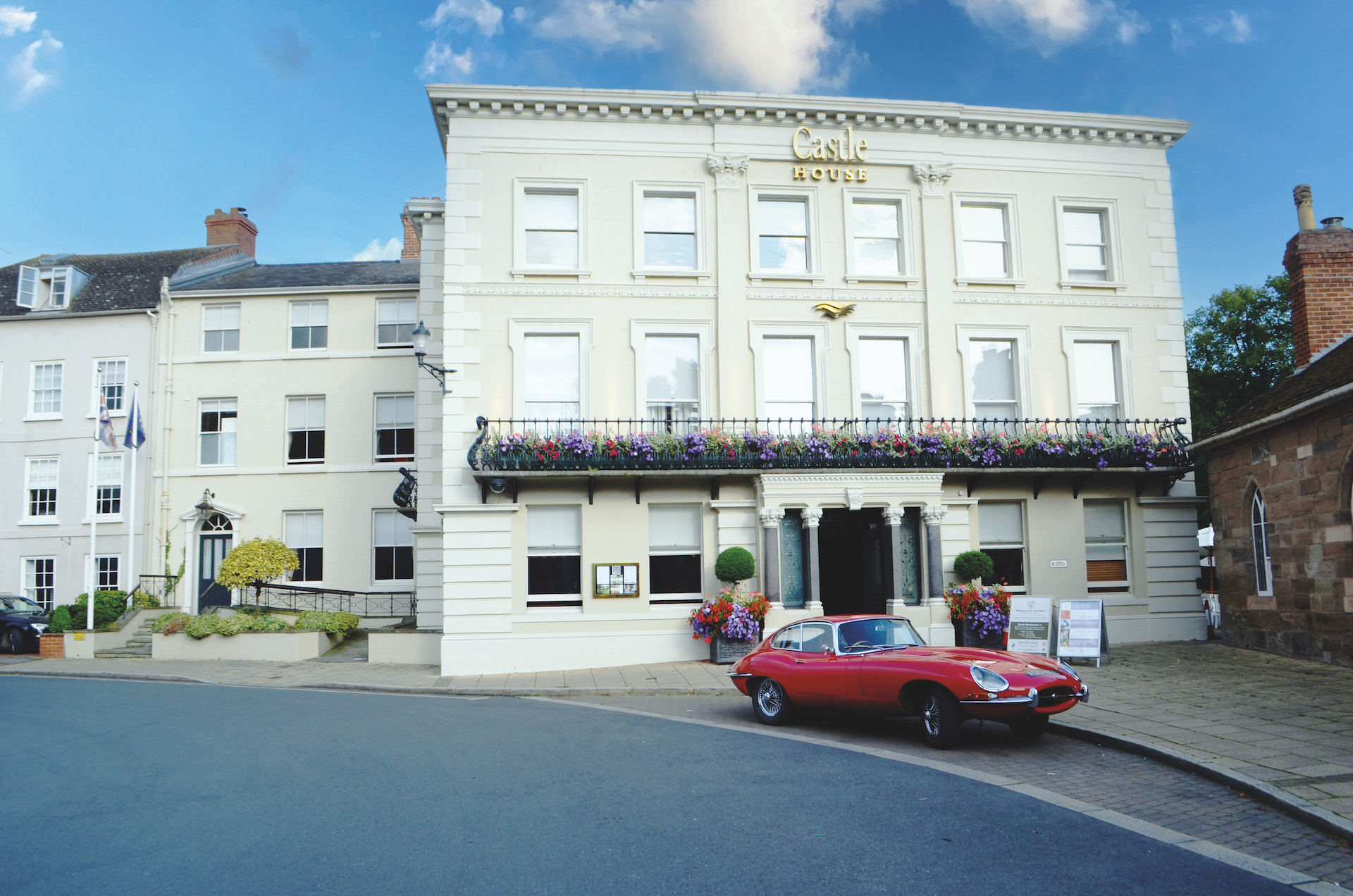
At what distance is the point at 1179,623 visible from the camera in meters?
19.2

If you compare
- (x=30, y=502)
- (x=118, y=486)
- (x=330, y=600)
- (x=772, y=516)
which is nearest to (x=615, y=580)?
(x=772, y=516)

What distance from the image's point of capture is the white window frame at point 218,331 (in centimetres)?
2833

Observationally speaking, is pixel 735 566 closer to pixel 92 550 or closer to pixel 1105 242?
pixel 1105 242

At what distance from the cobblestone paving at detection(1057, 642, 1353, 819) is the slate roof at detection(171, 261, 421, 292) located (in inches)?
869

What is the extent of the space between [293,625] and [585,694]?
10.0 m

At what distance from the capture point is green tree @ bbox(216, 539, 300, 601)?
2359 cm

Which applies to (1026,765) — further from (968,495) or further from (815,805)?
(968,495)

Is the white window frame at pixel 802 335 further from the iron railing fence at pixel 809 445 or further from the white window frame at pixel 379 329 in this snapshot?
the white window frame at pixel 379 329

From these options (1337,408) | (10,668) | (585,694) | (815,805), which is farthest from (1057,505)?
(10,668)

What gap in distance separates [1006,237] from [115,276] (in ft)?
91.3

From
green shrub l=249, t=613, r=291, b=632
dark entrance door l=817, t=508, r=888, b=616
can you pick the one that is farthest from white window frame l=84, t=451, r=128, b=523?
dark entrance door l=817, t=508, r=888, b=616

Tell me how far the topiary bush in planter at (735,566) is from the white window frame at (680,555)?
868mm

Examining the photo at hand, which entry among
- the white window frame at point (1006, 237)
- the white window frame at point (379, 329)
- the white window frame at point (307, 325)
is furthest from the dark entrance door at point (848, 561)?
the white window frame at point (307, 325)

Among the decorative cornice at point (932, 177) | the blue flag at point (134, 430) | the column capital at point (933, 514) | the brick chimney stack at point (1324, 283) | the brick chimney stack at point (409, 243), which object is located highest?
the brick chimney stack at point (409, 243)
